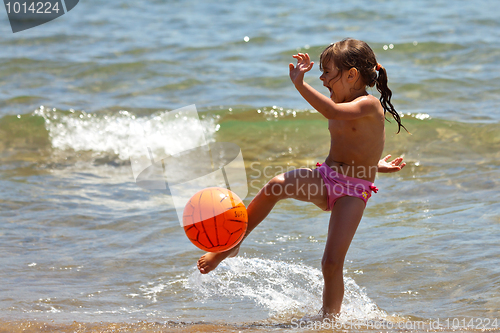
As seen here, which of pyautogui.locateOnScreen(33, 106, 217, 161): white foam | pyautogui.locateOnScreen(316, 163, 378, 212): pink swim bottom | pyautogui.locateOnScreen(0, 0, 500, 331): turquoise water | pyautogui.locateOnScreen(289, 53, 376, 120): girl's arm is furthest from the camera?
pyautogui.locateOnScreen(33, 106, 217, 161): white foam

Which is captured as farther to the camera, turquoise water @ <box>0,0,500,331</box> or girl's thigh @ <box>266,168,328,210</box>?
turquoise water @ <box>0,0,500,331</box>

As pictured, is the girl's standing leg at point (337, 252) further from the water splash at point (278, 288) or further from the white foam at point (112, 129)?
the white foam at point (112, 129)

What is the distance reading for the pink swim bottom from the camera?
3.60 m

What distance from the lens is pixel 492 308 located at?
3.59m

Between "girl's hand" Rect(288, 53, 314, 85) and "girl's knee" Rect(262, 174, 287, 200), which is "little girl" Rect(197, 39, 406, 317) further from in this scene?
"girl's hand" Rect(288, 53, 314, 85)

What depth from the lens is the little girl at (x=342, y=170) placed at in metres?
3.53

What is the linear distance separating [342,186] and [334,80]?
0.71 meters

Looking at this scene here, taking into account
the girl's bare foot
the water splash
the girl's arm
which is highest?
the girl's arm

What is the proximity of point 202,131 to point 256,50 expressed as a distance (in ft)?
12.4

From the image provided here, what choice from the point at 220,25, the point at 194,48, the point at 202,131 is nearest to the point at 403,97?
the point at 202,131

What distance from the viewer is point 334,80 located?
12.0 ft

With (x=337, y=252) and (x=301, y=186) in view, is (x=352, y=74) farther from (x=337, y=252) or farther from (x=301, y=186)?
(x=337, y=252)

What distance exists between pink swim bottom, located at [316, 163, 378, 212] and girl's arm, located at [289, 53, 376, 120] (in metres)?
0.42

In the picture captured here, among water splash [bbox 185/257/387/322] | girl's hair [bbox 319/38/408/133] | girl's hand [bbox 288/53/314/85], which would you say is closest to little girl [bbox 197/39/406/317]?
girl's hair [bbox 319/38/408/133]
